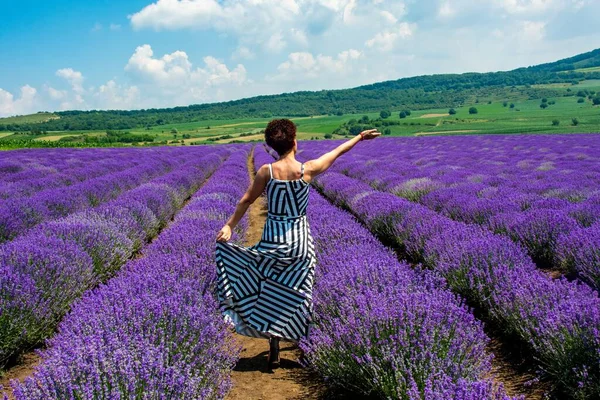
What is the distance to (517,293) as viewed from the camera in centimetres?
313

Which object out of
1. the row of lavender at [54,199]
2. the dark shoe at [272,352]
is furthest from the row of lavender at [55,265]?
the dark shoe at [272,352]

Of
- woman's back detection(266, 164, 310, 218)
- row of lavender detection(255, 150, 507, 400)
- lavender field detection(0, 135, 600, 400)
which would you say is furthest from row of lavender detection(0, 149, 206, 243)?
row of lavender detection(255, 150, 507, 400)

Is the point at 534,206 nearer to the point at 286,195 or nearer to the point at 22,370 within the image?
the point at 286,195

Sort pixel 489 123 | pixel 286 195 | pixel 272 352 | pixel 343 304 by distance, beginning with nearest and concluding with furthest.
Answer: pixel 343 304 < pixel 286 195 < pixel 272 352 < pixel 489 123

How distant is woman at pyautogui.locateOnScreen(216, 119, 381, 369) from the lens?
3.04 metres

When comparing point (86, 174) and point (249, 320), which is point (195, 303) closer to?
point (249, 320)

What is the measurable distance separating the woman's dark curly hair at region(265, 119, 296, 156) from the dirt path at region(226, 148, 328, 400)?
4.94ft

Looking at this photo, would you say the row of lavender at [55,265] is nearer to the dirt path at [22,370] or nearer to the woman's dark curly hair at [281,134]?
the dirt path at [22,370]

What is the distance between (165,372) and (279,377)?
4.41 feet

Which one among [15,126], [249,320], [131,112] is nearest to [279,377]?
[249,320]

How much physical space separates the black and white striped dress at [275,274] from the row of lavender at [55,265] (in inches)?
57.3

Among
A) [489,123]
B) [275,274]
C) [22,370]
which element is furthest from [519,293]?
[489,123]

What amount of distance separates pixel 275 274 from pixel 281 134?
0.92m

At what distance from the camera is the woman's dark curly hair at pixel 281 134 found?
3.02 metres
